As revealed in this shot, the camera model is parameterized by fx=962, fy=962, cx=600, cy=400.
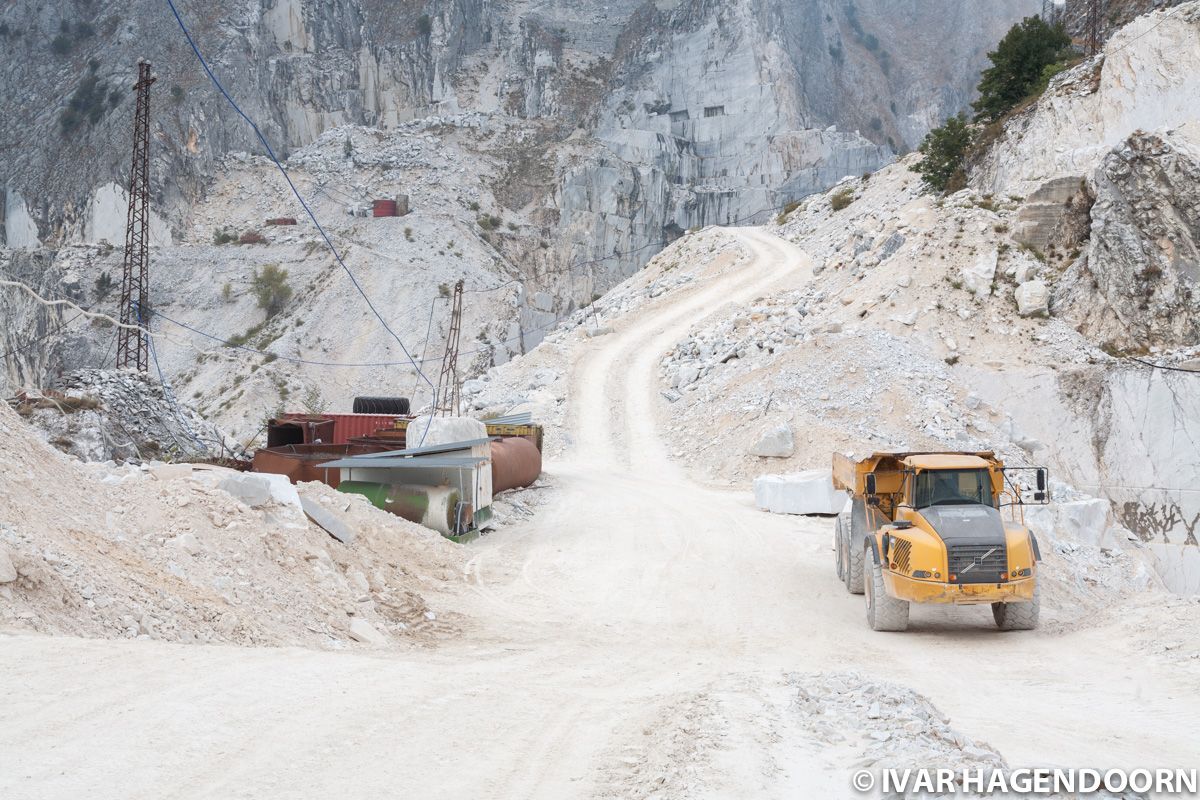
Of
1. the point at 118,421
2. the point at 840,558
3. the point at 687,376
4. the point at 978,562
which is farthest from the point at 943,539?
the point at 687,376

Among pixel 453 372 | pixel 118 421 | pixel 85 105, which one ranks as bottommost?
pixel 118 421

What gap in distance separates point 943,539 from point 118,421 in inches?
810

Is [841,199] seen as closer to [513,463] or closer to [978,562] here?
[513,463]

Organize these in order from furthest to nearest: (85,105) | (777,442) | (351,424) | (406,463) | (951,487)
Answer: (85,105) → (351,424) → (777,442) → (406,463) → (951,487)

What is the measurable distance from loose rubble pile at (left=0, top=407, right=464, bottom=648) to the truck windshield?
6.15 metres

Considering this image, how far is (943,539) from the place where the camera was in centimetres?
1114

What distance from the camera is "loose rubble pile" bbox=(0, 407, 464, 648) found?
8.73 metres

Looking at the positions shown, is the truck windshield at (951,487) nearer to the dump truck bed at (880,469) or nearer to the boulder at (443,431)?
the dump truck bed at (880,469)

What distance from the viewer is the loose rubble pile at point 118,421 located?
72.2ft

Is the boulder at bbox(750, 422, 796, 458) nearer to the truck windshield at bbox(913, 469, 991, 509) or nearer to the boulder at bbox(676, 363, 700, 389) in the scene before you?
the boulder at bbox(676, 363, 700, 389)

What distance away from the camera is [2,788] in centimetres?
517

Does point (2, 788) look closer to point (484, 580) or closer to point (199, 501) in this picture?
point (199, 501)

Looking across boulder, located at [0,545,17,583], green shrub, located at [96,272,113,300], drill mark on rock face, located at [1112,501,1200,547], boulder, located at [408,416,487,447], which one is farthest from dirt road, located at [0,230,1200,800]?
green shrub, located at [96,272,113,300]

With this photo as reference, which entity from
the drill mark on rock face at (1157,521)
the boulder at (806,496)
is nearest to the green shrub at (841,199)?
the drill mark on rock face at (1157,521)
